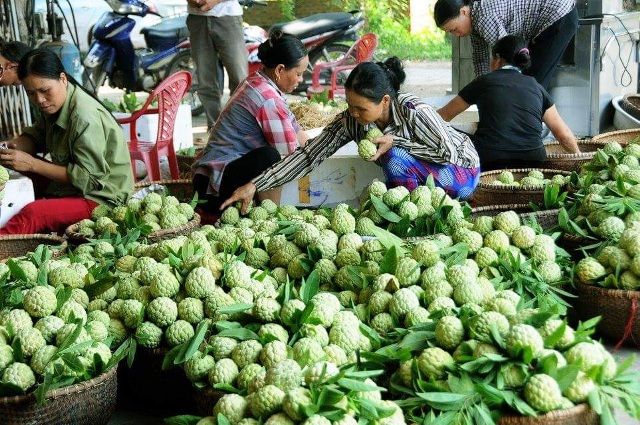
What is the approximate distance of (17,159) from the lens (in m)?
4.09

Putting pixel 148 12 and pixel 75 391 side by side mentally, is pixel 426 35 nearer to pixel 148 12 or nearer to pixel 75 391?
pixel 148 12

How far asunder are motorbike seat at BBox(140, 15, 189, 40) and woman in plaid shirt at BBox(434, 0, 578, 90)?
14.4 feet

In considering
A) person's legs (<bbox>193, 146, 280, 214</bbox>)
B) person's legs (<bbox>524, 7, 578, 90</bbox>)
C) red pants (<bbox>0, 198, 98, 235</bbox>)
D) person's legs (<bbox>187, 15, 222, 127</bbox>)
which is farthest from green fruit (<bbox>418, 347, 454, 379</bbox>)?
person's legs (<bbox>187, 15, 222, 127</bbox>)

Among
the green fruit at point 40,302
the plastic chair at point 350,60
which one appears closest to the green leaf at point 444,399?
the green fruit at point 40,302

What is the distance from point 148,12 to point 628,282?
734 cm

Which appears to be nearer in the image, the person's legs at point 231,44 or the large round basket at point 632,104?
the large round basket at point 632,104

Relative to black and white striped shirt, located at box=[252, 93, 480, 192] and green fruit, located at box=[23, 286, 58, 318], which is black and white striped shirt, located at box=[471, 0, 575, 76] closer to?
black and white striped shirt, located at box=[252, 93, 480, 192]

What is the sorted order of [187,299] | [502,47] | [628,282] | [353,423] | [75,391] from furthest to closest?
[502,47], [628,282], [187,299], [75,391], [353,423]

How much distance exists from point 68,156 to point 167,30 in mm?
5300

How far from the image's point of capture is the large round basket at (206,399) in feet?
7.00

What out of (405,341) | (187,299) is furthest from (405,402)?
(187,299)

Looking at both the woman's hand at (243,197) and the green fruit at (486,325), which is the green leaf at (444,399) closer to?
the green fruit at (486,325)

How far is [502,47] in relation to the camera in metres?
4.68

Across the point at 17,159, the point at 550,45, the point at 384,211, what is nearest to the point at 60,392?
the point at 384,211
